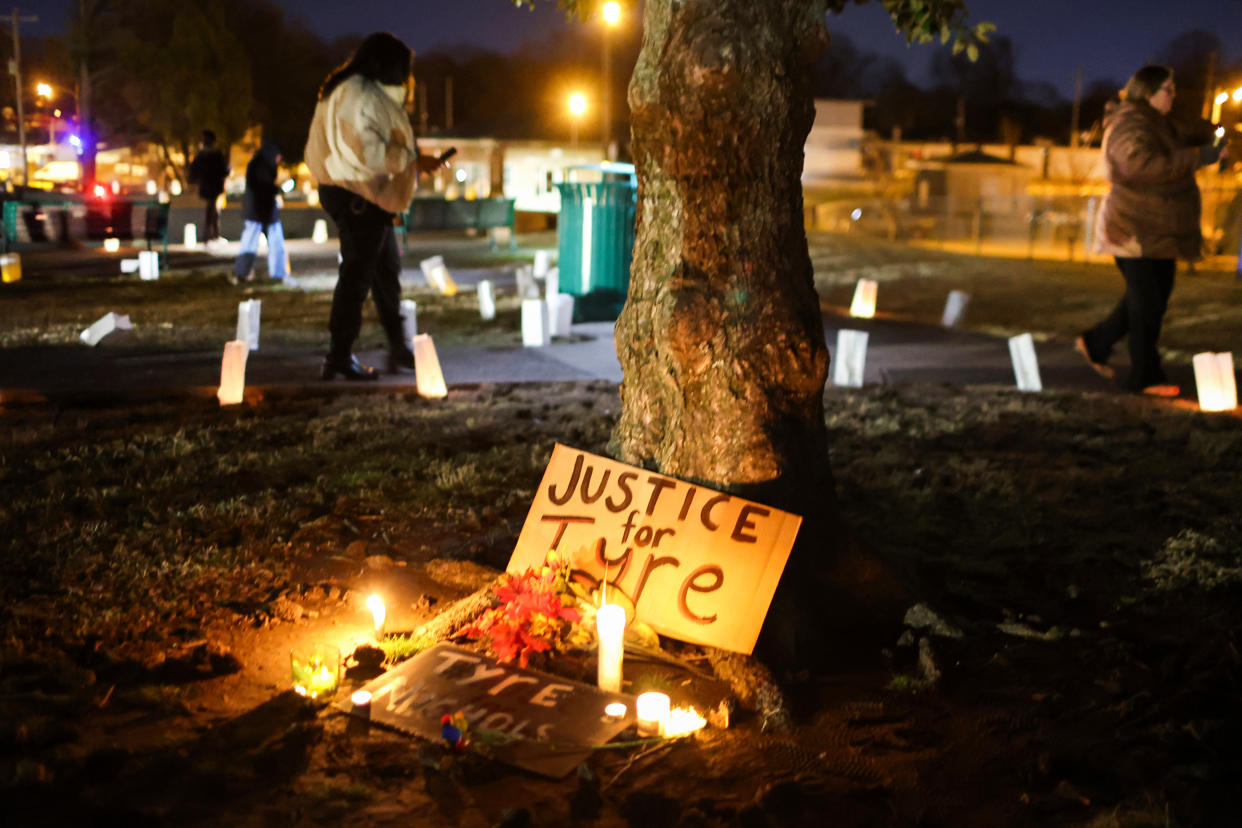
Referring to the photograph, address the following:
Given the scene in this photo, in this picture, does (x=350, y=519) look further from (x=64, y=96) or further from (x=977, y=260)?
(x=64, y=96)

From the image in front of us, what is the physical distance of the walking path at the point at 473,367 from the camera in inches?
315

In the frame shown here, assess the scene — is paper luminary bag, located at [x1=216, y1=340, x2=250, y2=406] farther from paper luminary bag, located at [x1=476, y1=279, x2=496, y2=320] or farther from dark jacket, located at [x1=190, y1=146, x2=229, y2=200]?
dark jacket, located at [x1=190, y1=146, x2=229, y2=200]

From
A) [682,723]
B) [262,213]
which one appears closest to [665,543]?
[682,723]

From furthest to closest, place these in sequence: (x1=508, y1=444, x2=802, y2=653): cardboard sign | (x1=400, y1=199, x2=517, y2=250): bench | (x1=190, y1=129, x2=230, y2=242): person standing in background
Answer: (x1=400, y1=199, x2=517, y2=250): bench
(x1=190, y1=129, x2=230, y2=242): person standing in background
(x1=508, y1=444, x2=802, y2=653): cardboard sign

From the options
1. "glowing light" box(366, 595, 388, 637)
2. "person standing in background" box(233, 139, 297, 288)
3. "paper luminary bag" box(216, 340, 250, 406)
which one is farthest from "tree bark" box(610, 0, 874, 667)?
"person standing in background" box(233, 139, 297, 288)

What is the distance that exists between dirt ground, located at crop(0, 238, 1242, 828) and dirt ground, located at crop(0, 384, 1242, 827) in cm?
1

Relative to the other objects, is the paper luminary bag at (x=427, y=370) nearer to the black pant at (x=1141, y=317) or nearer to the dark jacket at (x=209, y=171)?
the black pant at (x=1141, y=317)

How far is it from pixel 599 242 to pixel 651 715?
9887 millimetres

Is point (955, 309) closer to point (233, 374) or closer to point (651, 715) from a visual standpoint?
point (233, 374)

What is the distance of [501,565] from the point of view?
14.5 ft

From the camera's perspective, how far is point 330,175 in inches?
291

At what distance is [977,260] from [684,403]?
670 inches

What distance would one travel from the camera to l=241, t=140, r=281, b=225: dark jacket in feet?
48.0

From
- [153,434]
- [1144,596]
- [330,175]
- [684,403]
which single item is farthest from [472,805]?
[330,175]
